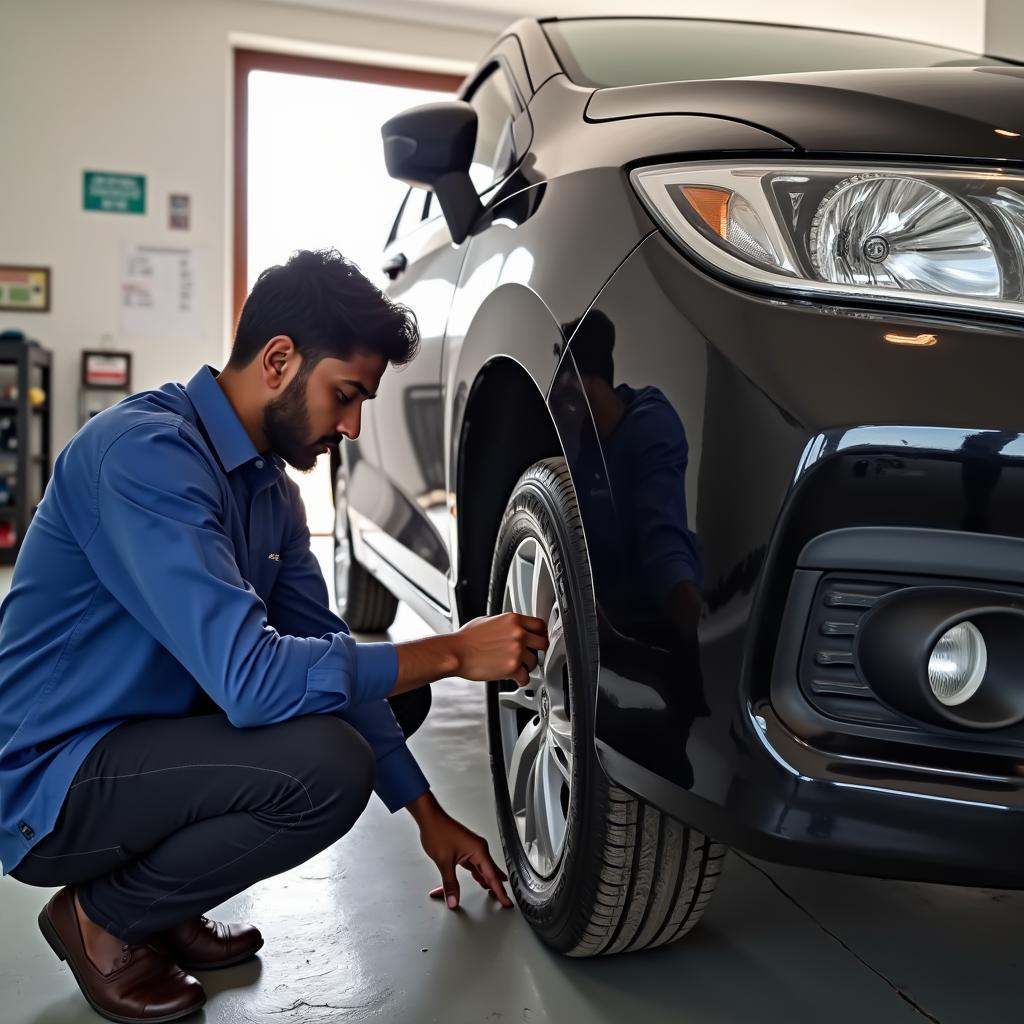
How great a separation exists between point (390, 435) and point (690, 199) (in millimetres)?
1263

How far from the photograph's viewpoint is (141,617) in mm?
1191

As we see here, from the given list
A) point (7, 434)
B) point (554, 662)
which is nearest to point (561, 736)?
point (554, 662)

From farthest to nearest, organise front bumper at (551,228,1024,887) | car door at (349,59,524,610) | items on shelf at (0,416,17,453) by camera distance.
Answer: items on shelf at (0,416,17,453), car door at (349,59,524,610), front bumper at (551,228,1024,887)

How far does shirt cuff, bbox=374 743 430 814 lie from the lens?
1433 millimetres

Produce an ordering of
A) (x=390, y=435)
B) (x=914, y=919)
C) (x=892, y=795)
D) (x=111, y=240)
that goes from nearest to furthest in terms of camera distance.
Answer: (x=892, y=795) < (x=914, y=919) < (x=390, y=435) < (x=111, y=240)

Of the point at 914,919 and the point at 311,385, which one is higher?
the point at 311,385

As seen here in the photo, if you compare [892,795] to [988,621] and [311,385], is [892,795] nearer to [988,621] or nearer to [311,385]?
[988,621]

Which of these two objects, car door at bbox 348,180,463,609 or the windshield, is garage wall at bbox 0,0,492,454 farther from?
the windshield

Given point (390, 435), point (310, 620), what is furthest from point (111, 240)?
point (310, 620)

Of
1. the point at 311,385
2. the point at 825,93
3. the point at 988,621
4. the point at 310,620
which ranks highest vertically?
the point at 825,93

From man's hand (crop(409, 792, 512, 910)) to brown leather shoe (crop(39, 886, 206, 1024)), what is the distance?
1.10 feet

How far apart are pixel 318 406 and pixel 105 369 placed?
5.68 m

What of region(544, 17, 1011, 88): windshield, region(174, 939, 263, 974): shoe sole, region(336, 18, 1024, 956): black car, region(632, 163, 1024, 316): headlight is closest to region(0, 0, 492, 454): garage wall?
region(544, 17, 1011, 88): windshield

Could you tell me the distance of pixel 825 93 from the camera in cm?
106
